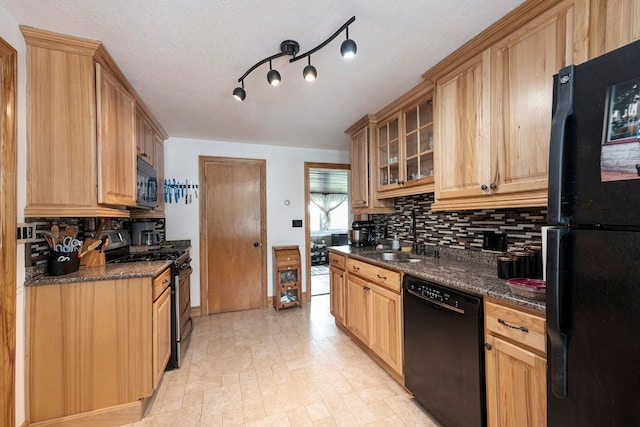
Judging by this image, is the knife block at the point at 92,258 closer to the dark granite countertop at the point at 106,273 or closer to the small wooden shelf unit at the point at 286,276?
the dark granite countertop at the point at 106,273

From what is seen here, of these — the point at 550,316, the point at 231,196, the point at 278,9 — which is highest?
the point at 278,9

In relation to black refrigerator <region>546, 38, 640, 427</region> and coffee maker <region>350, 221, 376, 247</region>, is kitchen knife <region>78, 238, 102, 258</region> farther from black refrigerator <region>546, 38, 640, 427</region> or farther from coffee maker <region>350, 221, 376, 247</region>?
black refrigerator <region>546, 38, 640, 427</region>

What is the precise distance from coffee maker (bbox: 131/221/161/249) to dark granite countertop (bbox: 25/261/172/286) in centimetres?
100

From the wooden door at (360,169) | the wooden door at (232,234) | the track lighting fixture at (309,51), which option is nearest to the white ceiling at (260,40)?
the track lighting fixture at (309,51)

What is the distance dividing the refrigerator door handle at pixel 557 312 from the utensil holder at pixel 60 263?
2439mm

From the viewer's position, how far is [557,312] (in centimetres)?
78

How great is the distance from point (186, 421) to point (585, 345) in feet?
6.71

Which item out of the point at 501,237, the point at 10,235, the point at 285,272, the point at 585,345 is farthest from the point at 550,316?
the point at 285,272

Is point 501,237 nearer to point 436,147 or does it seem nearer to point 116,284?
point 436,147

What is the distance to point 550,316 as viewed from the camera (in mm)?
795

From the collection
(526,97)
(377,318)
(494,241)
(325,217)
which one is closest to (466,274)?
(494,241)

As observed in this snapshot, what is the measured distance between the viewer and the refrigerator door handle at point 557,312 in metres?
0.77

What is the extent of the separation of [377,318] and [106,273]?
194 cm

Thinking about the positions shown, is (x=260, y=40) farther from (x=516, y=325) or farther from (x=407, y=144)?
(x=516, y=325)
